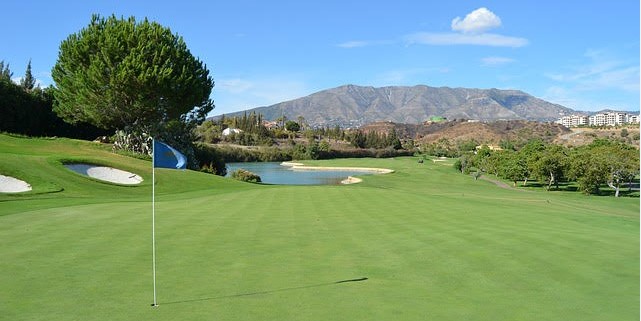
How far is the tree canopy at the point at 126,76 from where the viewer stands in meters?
44.3

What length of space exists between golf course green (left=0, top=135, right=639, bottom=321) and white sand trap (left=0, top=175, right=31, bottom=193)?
7330 mm

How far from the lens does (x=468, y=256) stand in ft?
35.1

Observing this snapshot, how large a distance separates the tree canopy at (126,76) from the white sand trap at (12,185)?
1863 cm

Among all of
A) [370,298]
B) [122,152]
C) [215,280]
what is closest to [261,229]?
[215,280]

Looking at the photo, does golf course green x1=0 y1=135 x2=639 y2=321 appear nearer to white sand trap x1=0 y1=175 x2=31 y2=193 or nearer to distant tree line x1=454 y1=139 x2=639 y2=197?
white sand trap x1=0 y1=175 x2=31 y2=193

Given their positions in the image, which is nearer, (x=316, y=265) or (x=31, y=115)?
(x=316, y=265)

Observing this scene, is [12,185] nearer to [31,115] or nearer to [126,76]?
[126,76]

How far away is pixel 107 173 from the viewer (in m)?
33.2

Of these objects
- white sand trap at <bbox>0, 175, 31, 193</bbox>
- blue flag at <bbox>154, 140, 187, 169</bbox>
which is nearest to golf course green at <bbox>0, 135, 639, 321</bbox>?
blue flag at <bbox>154, 140, 187, 169</bbox>

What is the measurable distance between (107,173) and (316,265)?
26902 millimetres

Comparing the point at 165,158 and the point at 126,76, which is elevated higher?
the point at 126,76

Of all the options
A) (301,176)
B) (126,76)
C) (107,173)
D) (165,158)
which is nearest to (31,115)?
(126,76)

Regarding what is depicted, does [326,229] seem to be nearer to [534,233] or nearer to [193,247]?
[193,247]

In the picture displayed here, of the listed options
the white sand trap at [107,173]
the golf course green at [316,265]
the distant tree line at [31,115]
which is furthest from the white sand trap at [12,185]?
the distant tree line at [31,115]
